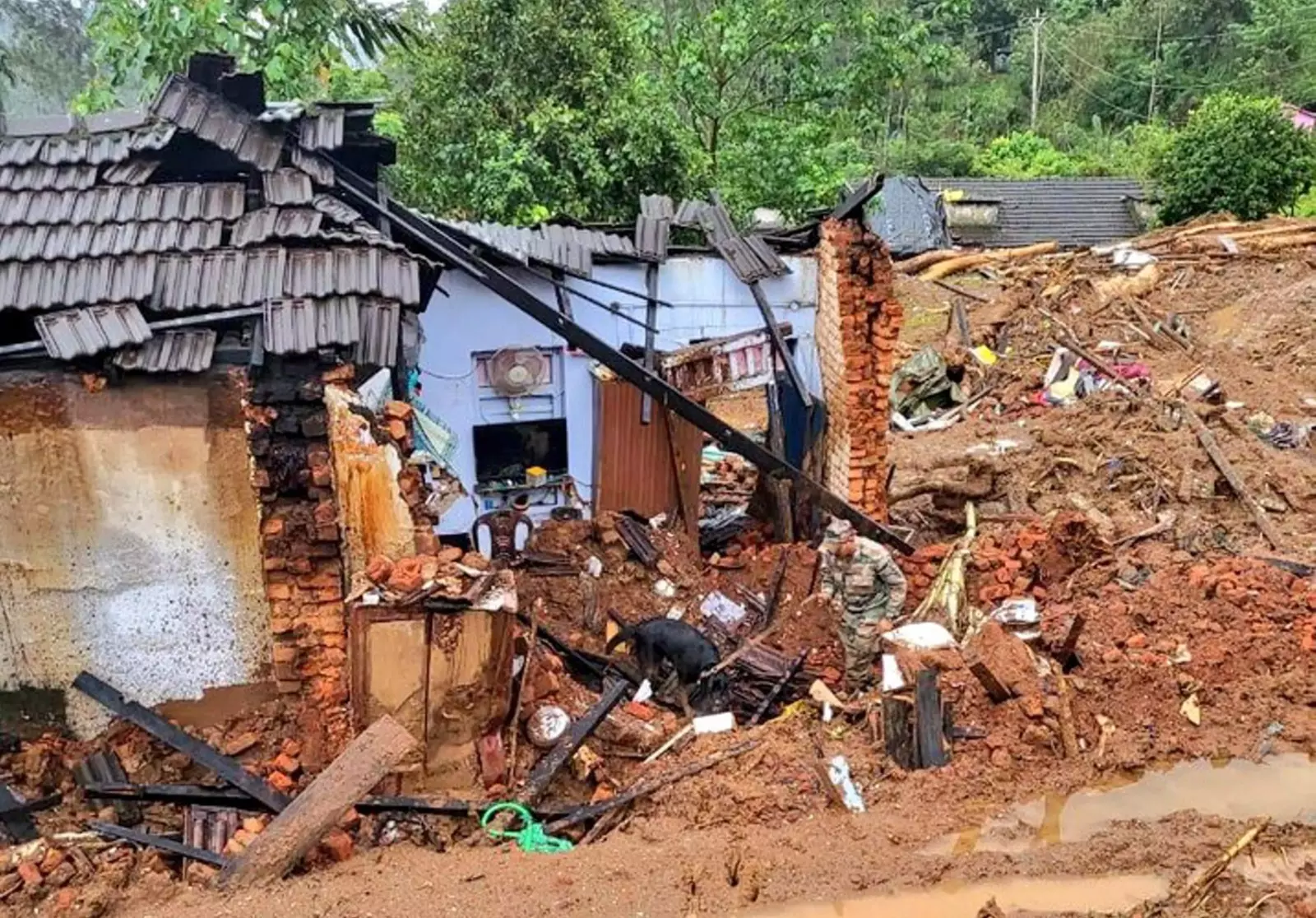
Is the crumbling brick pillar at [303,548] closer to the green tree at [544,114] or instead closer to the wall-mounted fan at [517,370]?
the wall-mounted fan at [517,370]

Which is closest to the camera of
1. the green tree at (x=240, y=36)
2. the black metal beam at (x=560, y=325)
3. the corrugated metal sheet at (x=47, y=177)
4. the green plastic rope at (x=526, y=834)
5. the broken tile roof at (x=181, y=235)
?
the green plastic rope at (x=526, y=834)

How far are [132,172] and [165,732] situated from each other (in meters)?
3.82

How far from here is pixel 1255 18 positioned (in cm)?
3781

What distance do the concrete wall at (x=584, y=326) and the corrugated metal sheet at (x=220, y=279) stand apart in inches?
184

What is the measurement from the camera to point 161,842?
6.15 m

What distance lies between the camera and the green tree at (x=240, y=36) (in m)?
14.2

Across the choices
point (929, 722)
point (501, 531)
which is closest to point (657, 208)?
point (501, 531)

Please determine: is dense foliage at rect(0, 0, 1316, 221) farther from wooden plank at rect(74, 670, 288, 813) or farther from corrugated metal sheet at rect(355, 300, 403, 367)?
wooden plank at rect(74, 670, 288, 813)

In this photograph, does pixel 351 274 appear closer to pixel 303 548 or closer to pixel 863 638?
pixel 303 548

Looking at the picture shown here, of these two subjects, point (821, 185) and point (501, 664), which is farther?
point (821, 185)

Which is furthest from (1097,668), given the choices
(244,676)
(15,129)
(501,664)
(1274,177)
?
(1274,177)

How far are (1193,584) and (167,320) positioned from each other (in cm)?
818

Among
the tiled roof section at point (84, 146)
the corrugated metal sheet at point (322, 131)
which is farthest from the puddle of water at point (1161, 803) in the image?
the tiled roof section at point (84, 146)

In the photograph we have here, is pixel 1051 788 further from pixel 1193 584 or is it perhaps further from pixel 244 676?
pixel 244 676
